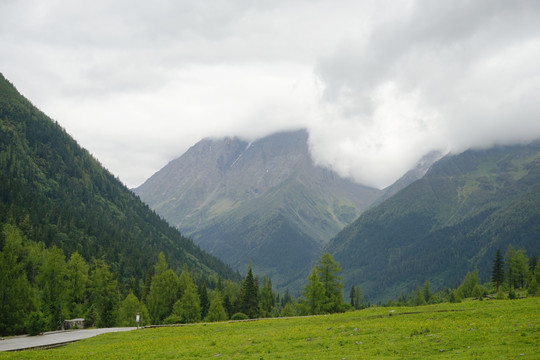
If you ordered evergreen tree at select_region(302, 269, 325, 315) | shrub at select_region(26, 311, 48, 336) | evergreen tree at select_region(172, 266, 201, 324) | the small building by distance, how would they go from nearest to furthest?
shrub at select_region(26, 311, 48, 336)
the small building
evergreen tree at select_region(302, 269, 325, 315)
evergreen tree at select_region(172, 266, 201, 324)

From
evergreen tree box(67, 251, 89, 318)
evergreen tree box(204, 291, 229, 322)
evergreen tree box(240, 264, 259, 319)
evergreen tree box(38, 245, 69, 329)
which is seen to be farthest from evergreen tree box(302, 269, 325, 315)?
evergreen tree box(67, 251, 89, 318)

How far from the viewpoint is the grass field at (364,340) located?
28.0 metres

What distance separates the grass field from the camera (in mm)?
27984

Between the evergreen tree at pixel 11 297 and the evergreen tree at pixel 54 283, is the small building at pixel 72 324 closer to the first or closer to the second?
the evergreen tree at pixel 54 283

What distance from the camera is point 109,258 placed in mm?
176375

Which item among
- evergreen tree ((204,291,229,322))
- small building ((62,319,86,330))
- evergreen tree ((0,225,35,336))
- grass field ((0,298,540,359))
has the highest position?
evergreen tree ((0,225,35,336))

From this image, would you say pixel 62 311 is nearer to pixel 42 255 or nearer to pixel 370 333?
pixel 42 255

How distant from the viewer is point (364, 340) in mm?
34281

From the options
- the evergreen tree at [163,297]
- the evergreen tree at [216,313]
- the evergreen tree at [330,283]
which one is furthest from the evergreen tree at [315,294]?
the evergreen tree at [163,297]

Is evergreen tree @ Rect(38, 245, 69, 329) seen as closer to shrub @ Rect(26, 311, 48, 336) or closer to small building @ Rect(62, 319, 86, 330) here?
small building @ Rect(62, 319, 86, 330)

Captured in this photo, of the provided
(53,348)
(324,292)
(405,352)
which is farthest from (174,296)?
(405,352)

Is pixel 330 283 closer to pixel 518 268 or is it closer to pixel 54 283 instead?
pixel 54 283

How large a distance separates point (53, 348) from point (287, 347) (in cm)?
2910

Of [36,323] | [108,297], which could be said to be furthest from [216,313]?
[36,323]
